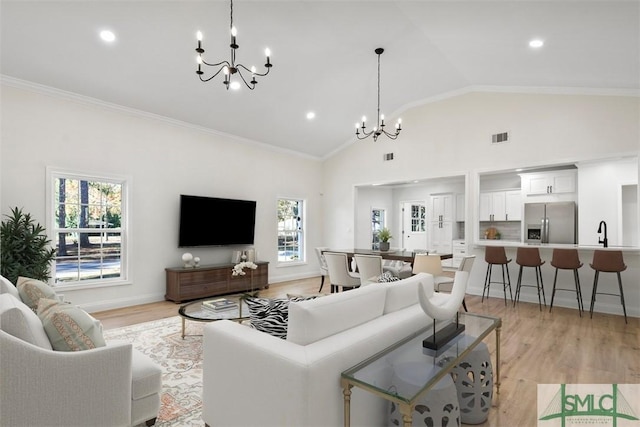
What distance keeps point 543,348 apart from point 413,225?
7086mm

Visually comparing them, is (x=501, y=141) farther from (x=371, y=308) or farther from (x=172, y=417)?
(x=172, y=417)

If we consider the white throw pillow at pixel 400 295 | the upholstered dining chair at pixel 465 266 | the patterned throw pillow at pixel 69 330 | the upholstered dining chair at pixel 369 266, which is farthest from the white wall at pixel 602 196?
the patterned throw pillow at pixel 69 330

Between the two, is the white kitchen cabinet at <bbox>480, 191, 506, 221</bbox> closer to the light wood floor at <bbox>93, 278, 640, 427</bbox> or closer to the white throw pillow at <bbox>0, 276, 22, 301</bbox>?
the light wood floor at <bbox>93, 278, 640, 427</bbox>

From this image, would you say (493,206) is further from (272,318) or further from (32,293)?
(32,293)

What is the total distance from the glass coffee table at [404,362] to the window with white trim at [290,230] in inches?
225

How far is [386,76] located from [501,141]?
234 centimetres

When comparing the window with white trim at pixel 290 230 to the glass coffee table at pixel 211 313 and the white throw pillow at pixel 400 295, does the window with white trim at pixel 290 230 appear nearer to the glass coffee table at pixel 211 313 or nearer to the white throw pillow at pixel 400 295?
the glass coffee table at pixel 211 313

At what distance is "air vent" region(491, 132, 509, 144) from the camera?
5.88 m

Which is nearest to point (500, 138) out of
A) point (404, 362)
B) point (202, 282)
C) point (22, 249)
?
point (404, 362)

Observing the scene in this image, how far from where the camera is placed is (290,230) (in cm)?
805

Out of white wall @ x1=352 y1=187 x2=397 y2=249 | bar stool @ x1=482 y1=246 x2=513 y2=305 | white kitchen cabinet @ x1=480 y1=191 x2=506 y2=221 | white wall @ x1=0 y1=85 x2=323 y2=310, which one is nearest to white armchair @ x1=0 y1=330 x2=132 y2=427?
white wall @ x1=0 y1=85 x2=323 y2=310

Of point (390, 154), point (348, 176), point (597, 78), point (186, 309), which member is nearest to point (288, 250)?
point (348, 176)

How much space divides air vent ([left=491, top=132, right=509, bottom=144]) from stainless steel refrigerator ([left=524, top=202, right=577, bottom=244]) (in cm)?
232

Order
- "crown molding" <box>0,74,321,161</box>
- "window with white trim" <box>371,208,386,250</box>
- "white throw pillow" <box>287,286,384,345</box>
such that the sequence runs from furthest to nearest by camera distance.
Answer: "window with white trim" <box>371,208,386,250</box>, "crown molding" <box>0,74,321,161</box>, "white throw pillow" <box>287,286,384,345</box>
